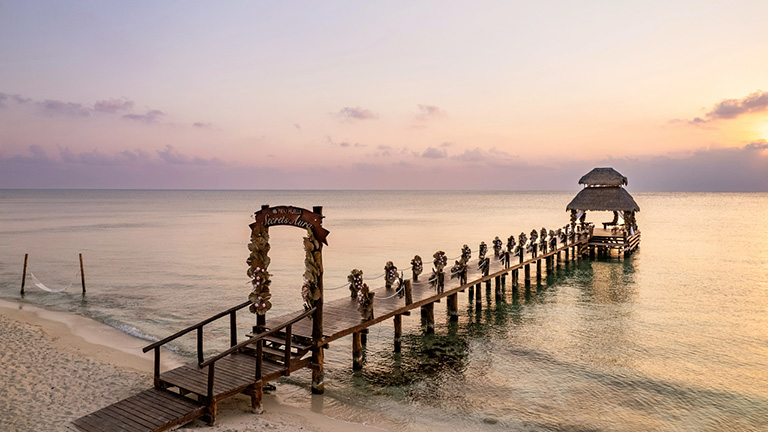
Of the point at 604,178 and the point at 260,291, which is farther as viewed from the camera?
the point at 604,178

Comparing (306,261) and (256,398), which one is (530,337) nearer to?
(306,261)

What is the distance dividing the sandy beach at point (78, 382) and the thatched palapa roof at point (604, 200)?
111ft

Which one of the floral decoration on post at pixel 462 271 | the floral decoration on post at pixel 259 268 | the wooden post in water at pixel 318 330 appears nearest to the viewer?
the wooden post in water at pixel 318 330

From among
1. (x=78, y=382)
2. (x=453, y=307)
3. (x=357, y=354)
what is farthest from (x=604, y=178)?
(x=78, y=382)

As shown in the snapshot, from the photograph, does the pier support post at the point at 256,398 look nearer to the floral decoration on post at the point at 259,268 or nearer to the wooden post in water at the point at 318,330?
the wooden post in water at the point at 318,330

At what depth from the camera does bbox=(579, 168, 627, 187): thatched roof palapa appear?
130ft

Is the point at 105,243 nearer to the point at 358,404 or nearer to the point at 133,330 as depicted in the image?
the point at 133,330

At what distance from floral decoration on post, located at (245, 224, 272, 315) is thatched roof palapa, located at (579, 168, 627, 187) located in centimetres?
3462

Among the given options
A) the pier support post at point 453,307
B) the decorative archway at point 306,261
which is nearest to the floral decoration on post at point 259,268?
the decorative archway at point 306,261

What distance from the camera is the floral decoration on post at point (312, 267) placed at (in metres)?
11.9

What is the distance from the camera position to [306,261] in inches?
487

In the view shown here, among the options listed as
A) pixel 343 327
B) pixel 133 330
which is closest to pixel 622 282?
pixel 343 327

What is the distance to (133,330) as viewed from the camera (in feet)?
63.9

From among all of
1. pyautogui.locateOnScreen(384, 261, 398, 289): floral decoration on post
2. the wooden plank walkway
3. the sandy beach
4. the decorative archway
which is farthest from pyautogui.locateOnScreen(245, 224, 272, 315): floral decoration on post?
pyautogui.locateOnScreen(384, 261, 398, 289): floral decoration on post
